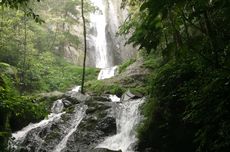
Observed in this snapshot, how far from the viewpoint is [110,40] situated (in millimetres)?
33594

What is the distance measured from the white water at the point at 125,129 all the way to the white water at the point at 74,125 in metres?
1.41

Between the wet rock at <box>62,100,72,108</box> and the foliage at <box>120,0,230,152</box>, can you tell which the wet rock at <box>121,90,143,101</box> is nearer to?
the wet rock at <box>62,100,72,108</box>

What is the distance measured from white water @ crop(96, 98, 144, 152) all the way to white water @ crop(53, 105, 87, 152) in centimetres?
141

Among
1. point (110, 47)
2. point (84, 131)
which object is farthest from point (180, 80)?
point (110, 47)

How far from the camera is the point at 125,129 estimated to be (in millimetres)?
11352

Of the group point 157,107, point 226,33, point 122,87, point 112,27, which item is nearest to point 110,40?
point 112,27

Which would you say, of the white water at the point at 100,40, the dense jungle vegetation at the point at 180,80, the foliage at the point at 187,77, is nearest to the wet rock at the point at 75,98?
the dense jungle vegetation at the point at 180,80

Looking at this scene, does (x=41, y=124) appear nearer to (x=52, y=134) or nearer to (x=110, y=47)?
(x=52, y=134)

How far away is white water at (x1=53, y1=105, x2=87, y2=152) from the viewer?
1127 centimetres

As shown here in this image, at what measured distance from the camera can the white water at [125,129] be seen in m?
10.5

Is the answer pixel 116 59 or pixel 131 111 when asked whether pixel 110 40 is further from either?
pixel 131 111

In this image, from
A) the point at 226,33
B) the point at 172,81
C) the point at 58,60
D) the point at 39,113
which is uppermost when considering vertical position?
the point at 58,60

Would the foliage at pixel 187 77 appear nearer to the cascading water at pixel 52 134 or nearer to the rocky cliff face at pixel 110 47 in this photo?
the cascading water at pixel 52 134

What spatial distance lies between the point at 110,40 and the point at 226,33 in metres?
28.7
